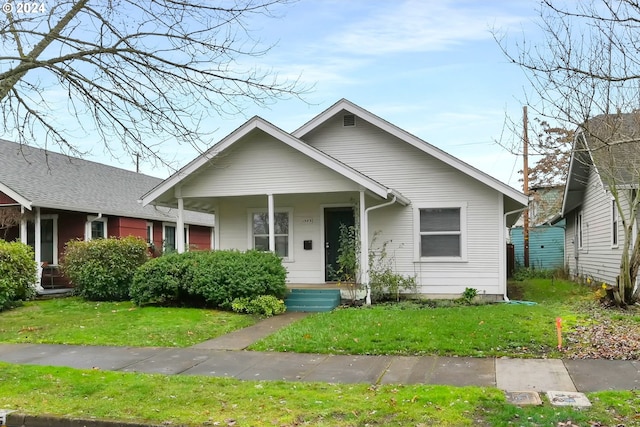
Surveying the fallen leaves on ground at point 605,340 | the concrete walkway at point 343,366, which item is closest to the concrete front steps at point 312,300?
the concrete walkway at point 343,366

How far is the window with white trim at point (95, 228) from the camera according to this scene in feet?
62.4

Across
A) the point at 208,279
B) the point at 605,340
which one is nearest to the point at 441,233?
the point at 208,279

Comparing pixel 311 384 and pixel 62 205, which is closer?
pixel 311 384

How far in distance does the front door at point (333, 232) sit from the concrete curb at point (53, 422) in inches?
413

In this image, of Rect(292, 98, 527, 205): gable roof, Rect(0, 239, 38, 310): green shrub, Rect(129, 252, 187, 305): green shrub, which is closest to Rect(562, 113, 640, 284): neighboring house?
Rect(292, 98, 527, 205): gable roof

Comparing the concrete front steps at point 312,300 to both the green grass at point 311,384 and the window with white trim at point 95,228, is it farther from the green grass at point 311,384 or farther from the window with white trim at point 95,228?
the window with white trim at point 95,228

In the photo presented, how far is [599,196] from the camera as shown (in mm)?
18484

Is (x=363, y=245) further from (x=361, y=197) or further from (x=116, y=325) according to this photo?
(x=116, y=325)

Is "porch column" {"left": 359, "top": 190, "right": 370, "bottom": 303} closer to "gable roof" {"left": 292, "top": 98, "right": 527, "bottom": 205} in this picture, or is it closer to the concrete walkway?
"gable roof" {"left": 292, "top": 98, "right": 527, "bottom": 205}

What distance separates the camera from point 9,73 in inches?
249

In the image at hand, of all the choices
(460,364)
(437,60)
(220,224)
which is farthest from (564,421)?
(220,224)

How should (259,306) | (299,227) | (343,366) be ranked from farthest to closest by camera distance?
(299,227) < (259,306) < (343,366)

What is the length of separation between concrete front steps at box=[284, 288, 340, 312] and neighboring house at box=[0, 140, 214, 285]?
5516 millimetres

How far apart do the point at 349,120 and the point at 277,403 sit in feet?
36.4
